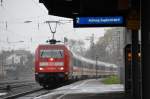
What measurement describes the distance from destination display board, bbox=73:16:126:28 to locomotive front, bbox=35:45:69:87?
1527 cm

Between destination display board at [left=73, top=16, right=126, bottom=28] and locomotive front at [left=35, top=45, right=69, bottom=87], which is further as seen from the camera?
locomotive front at [left=35, top=45, right=69, bottom=87]

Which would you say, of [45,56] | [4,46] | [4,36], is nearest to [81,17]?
[45,56]

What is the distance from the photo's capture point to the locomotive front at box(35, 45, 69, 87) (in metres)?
40.4

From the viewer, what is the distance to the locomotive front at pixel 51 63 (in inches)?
1592

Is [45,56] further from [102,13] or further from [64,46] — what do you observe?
[102,13]

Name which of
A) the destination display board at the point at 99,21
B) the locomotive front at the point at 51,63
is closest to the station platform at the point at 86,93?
the destination display board at the point at 99,21

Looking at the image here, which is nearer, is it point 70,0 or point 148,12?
point 148,12

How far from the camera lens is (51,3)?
2448cm

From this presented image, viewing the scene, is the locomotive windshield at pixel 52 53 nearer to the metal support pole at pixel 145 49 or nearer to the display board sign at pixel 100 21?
the display board sign at pixel 100 21

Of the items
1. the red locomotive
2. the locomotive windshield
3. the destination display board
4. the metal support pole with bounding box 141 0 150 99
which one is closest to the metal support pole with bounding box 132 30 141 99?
the destination display board

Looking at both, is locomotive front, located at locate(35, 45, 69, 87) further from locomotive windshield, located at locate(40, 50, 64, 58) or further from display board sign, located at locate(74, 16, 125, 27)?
display board sign, located at locate(74, 16, 125, 27)

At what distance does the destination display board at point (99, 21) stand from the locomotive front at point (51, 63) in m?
15.3

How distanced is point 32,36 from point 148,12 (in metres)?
77.3

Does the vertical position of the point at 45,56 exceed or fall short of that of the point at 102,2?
it falls short
